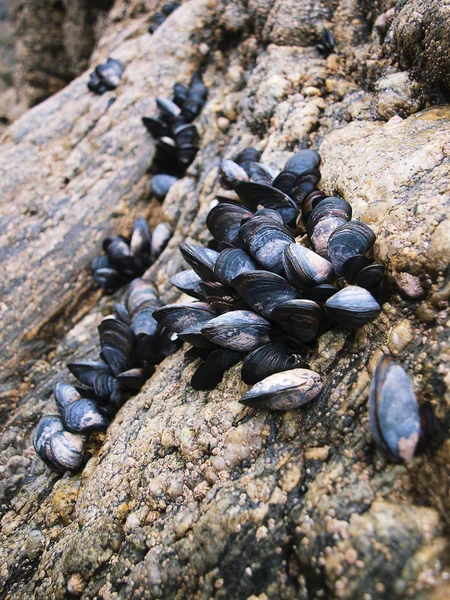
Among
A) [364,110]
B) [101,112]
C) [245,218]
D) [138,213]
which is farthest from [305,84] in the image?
[101,112]

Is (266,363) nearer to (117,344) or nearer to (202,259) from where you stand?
(202,259)

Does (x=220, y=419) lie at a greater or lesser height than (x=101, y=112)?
lesser

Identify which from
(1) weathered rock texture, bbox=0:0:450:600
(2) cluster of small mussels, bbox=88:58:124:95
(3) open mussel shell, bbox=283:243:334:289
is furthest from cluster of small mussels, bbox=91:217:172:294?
(2) cluster of small mussels, bbox=88:58:124:95

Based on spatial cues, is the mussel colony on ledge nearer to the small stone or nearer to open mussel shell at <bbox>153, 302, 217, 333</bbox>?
open mussel shell at <bbox>153, 302, 217, 333</bbox>

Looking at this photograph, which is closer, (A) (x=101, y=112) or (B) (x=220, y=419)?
(B) (x=220, y=419)

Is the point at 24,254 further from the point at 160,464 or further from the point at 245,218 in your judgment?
the point at 160,464

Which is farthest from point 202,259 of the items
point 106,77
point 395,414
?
point 106,77
